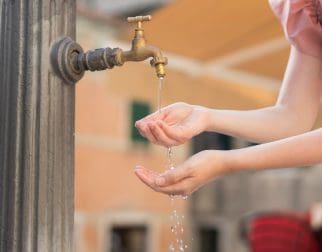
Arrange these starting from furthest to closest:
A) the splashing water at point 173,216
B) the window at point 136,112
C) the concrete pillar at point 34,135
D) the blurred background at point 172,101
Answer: the window at point 136,112 < the blurred background at point 172,101 < the splashing water at point 173,216 < the concrete pillar at point 34,135

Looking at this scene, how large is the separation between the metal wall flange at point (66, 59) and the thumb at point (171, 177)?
6.8 inches

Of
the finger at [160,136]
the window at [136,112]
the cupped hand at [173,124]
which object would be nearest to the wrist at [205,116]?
the cupped hand at [173,124]

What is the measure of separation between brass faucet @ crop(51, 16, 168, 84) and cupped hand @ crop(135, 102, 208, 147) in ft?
0.22

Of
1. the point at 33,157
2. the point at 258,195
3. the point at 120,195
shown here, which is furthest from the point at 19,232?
the point at 258,195

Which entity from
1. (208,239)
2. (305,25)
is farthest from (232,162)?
(208,239)

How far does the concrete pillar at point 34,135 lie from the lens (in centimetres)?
88

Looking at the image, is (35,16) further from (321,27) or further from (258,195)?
(258,195)

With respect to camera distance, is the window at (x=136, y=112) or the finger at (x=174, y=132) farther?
the window at (x=136, y=112)

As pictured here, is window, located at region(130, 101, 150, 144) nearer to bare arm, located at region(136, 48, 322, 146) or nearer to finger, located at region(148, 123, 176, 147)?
bare arm, located at region(136, 48, 322, 146)

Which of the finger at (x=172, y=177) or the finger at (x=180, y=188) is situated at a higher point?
the finger at (x=172, y=177)

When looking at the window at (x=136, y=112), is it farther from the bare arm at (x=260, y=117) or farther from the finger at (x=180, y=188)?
the finger at (x=180, y=188)

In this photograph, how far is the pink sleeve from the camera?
48.5 inches

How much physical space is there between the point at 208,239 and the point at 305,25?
4454 millimetres

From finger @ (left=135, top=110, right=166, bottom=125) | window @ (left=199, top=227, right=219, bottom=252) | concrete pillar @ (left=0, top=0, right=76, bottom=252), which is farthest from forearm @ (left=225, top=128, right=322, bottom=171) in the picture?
window @ (left=199, top=227, right=219, bottom=252)
